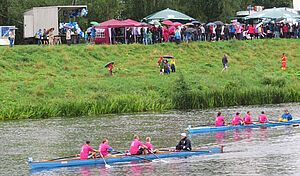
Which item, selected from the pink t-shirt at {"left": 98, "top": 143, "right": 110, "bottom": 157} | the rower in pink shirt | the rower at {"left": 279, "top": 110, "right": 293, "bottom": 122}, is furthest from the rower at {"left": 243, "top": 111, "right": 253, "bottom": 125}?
the pink t-shirt at {"left": 98, "top": 143, "right": 110, "bottom": 157}

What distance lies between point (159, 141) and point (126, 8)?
45.3m

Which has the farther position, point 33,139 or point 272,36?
point 272,36

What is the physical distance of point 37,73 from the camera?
49156 millimetres

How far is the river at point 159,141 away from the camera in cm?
2531

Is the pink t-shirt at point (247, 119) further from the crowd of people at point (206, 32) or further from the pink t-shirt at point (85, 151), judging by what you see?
the crowd of people at point (206, 32)

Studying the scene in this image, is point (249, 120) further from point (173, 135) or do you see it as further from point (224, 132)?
point (173, 135)

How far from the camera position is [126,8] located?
74.3 m

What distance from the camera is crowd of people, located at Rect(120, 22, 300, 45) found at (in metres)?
59.5

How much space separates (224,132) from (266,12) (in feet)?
122

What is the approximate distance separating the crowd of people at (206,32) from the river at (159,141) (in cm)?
1867

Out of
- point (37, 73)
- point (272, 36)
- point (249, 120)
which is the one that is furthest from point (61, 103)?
point (272, 36)

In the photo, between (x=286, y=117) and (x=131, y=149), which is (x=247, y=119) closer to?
(x=286, y=117)

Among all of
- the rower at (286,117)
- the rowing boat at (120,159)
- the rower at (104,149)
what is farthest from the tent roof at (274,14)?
the rower at (104,149)

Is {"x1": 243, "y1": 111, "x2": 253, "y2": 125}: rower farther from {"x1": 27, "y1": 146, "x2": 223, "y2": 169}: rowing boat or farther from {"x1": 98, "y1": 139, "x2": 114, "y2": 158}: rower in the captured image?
{"x1": 98, "y1": 139, "x2": 114, "y2": 158}: rower
